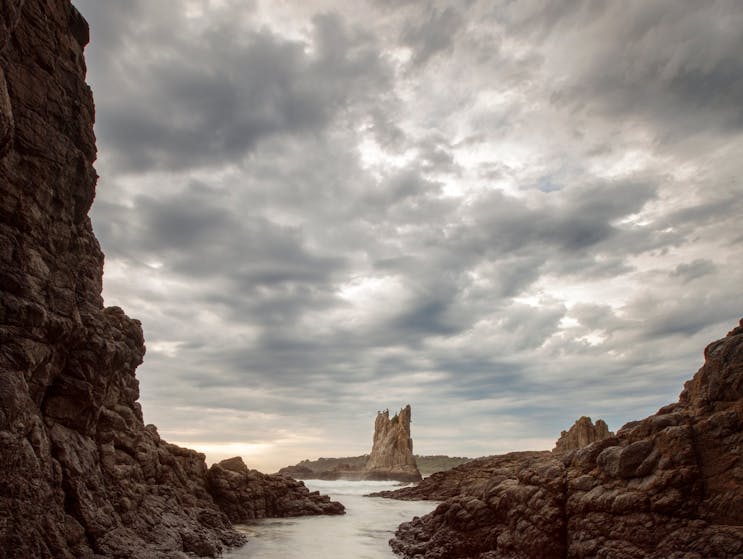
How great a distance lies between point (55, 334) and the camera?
53.7ft

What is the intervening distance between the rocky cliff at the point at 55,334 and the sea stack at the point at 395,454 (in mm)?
98692

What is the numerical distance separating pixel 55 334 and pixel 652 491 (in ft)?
64.9

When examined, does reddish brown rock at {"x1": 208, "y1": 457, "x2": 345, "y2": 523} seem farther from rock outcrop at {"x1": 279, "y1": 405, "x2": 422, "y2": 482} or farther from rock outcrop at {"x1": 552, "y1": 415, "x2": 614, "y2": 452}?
rock outcrop at {"x1": 279, "y1": 405, "x2": 422, "y2": 482}

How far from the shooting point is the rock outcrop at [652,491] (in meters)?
13.9

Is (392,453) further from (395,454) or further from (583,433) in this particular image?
(583,433)

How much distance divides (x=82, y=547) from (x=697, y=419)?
65.6 feet

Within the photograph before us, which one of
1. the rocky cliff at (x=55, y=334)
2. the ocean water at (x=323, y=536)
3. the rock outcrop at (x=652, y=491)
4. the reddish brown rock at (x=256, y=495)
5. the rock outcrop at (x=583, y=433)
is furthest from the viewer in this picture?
the rock outcrop at (x=583, y=433)

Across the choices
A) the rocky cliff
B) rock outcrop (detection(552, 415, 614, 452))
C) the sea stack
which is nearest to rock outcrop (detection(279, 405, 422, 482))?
the sea stack

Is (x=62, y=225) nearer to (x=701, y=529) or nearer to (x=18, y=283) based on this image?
(x=18, y=283)

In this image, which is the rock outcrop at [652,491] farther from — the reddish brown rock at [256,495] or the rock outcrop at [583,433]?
the rock outcrop at [583,433]

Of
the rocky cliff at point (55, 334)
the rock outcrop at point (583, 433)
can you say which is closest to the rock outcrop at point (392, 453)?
the rock outcrop at point (583, 433)

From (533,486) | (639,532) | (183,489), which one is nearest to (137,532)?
(183,489)

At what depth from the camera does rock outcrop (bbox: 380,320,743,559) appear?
45.8 feet

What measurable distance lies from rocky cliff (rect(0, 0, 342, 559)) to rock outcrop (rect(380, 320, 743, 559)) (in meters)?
14.1
